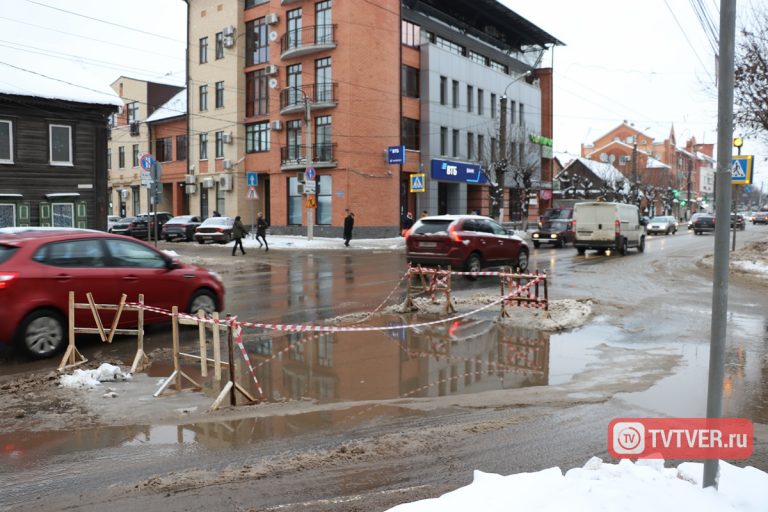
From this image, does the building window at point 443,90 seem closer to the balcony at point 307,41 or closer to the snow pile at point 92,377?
the balcony at point 307,41

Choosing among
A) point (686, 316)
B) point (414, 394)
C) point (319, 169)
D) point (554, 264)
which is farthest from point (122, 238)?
point (319, 169)

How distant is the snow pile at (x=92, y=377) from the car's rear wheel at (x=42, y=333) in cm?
127

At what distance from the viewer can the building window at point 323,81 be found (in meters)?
38.0

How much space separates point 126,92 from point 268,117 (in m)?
19.8

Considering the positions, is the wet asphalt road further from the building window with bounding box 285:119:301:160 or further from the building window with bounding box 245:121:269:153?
the building window with bounding box 245:121:269:153

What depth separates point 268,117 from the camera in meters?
41.8

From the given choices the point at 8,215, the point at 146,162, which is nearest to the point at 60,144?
the point at 8,215

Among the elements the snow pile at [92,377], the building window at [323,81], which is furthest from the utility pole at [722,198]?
the building window at [323,81]

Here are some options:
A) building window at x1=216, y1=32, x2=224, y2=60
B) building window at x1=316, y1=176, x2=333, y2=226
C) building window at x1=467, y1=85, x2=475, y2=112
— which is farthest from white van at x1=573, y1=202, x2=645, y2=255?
building window at x1=216, y1=32, x2=224, y2=60

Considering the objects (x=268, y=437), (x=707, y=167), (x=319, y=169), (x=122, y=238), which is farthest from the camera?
(x=707, y=167)

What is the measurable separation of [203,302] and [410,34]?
33.3 metres

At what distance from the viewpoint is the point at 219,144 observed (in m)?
44.7

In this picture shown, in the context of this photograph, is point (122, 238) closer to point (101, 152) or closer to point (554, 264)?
point (554, 264)

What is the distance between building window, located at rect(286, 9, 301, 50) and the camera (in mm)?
39500
